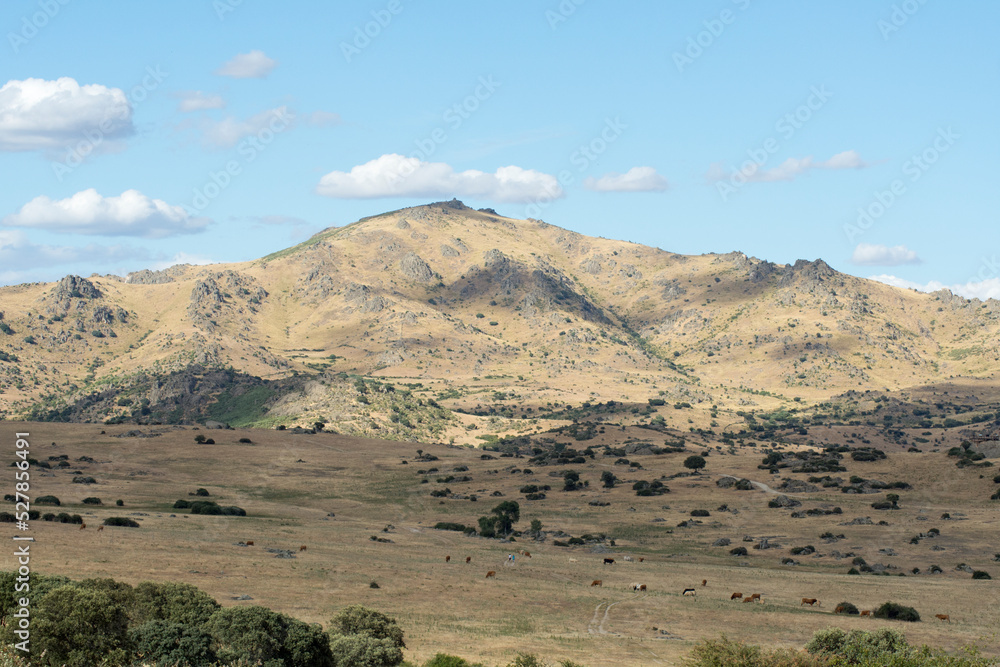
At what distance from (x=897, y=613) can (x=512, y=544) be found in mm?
33230

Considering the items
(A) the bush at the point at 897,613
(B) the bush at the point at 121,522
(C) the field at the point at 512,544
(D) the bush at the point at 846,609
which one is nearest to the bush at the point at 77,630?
(C) the field at the point at 512,544

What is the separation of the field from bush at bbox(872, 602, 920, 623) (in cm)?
152

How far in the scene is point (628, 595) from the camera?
171 feet

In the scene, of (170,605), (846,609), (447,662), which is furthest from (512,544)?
(170,605)

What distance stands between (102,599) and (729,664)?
2005cm

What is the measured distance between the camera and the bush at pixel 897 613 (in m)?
46.8

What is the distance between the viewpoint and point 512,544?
73.9 m

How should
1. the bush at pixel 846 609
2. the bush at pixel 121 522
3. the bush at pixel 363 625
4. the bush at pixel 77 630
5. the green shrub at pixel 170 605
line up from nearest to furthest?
the bush at pixel 77 630 < the green shrub at pixel 170 605 < the bush at pixel 363 625 < the bush at pixel 846 609 < the bush at pixel 121 522

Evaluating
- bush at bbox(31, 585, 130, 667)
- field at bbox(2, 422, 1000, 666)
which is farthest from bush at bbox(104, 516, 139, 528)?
bush at bbox(31, 585, 130, 667)

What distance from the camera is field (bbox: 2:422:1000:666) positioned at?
143 ft

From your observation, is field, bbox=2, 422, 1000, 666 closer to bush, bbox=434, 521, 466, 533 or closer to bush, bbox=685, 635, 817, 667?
bush, bbox=434, 521, 466, 533

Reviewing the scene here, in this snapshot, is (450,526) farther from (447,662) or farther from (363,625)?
(447,662)

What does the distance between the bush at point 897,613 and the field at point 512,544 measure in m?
1.52

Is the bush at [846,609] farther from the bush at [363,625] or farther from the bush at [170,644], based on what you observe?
the bush at [170,644]
